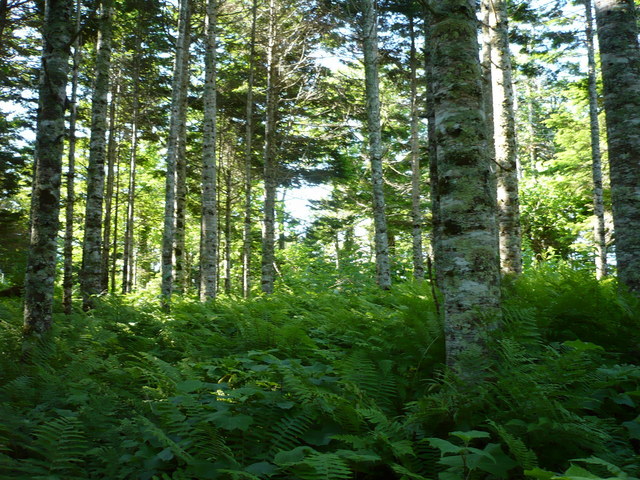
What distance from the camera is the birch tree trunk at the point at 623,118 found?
559 centimetres

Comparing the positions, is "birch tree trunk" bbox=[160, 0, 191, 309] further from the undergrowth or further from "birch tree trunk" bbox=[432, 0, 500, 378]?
"birch tree trunk" bbox=[432, 0, 500, 378]

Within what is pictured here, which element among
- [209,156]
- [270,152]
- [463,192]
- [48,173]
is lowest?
[463,192]

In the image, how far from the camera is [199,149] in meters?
20.6

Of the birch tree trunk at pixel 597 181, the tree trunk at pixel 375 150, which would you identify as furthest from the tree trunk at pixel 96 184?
the birch tree trunk at pixel 597 181

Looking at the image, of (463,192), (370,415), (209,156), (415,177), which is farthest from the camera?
(415,177)

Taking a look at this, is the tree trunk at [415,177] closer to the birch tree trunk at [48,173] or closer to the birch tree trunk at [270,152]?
the birch tree trunk at [270,152]

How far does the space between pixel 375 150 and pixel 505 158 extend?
5.12 m

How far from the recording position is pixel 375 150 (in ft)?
42.5

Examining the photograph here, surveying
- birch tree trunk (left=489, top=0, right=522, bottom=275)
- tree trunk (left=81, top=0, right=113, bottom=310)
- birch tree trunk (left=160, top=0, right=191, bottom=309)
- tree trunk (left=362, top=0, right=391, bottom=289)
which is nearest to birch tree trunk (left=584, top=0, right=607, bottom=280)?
birch tree trunk (left=489, top=0, right=522, bottom=275)

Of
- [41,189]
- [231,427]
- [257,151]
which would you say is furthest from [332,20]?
[231,427]

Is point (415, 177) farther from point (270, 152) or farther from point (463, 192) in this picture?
point (463, 192)

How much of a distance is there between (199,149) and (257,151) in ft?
9.52

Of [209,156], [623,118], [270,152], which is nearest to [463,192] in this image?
[623,118]

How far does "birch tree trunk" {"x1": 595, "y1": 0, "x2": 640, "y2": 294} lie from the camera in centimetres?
559
